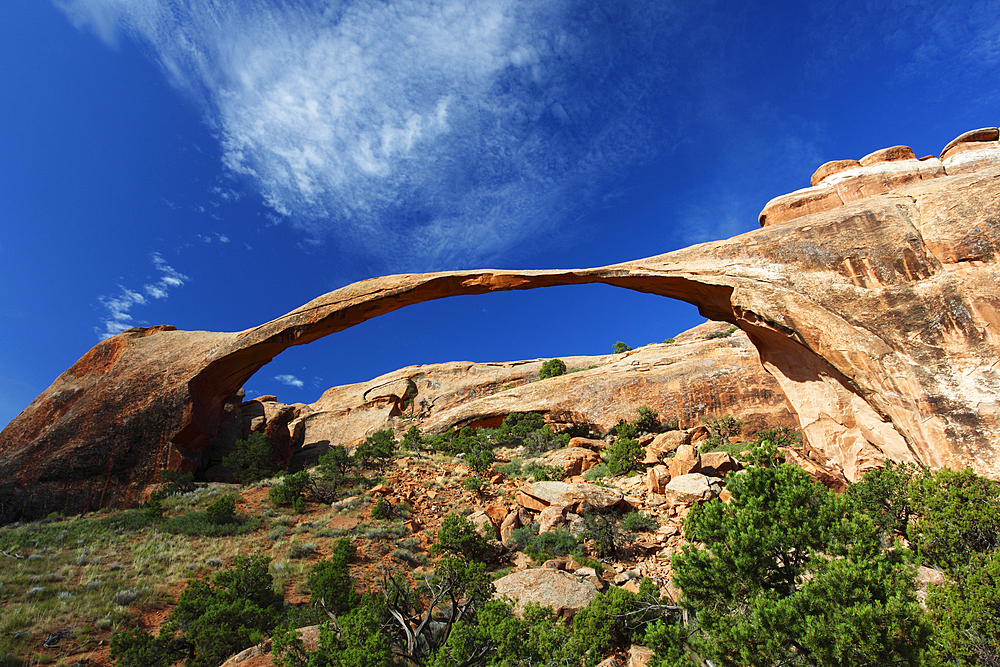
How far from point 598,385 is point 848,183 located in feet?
44.2

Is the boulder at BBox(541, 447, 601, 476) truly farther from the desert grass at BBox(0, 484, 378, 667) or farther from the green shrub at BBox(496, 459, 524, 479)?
the desert grass at BBox(0, 484, 378, 667)

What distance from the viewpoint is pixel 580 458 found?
16.9 meters

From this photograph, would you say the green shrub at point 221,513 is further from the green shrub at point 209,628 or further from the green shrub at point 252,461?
the green shrub at point 252,461

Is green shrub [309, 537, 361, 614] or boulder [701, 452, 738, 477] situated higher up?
boulder [701, 452, 738, 477]

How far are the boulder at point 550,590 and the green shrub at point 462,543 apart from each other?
65.4 inches

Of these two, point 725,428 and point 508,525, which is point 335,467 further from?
point 725,428

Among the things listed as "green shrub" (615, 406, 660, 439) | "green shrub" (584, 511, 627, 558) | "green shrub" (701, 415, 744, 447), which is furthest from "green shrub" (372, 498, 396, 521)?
"green shrub" (701, 415, 744, 447)

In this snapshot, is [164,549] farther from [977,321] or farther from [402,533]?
[977,321]

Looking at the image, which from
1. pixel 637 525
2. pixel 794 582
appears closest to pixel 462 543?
A: pixel 637 525

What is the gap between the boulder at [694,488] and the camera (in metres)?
11.2

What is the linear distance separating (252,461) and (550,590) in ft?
55.4

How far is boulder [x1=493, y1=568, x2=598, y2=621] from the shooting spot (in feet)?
25.4

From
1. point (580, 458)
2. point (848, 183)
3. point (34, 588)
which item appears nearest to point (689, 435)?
point (580, 458)

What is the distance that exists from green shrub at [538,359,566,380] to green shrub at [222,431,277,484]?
16.7 meters
